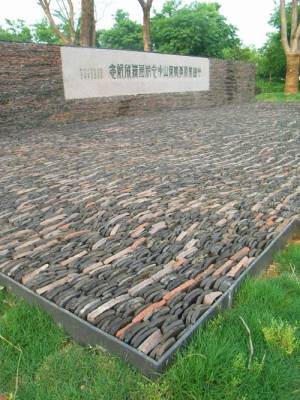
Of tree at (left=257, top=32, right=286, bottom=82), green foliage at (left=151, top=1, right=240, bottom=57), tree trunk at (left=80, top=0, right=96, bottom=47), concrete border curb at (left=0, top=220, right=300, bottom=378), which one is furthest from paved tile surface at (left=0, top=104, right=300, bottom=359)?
tree at (left=257, top=32, right=286, bottom=82)

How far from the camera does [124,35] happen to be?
1264 inches

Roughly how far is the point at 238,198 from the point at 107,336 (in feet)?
8.05

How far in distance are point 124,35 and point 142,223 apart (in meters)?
32.1

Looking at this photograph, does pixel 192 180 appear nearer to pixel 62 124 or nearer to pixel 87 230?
pixel 87 230

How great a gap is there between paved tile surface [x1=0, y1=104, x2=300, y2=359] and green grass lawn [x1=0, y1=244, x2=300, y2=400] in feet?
0.51

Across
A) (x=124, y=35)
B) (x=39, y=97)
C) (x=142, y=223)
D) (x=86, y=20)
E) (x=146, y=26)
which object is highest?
(x=124, y=35)

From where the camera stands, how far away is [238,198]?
4.01 metres

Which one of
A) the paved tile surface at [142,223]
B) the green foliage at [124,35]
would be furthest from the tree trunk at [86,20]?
the green foliage at [124,35]

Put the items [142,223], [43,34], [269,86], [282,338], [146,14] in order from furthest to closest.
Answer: [43,34] → [269,86] → [146,14] → [142,223] → [282,338]

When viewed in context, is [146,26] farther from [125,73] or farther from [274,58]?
[274,58]

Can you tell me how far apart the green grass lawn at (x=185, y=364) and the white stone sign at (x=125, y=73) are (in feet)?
30.6

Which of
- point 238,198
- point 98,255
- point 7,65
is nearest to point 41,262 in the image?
point 98,255

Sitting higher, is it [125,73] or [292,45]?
[292,45]

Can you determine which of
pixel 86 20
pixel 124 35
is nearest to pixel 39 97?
pixel 86 20
